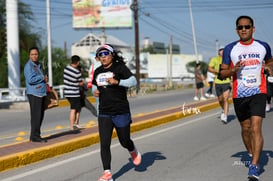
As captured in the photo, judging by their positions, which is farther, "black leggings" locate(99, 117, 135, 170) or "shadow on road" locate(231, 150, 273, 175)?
"shadow on road" locate(231, 150, 273, 175)

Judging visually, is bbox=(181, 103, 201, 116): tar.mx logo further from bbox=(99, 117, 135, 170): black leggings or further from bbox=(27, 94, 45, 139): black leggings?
bbox=(99, 117, 135, 170): black leggings

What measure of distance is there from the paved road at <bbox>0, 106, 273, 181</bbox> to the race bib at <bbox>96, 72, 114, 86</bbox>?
122cm

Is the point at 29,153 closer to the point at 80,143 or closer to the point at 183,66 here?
the point at 80,143

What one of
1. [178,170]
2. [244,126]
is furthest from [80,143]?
[244,126]

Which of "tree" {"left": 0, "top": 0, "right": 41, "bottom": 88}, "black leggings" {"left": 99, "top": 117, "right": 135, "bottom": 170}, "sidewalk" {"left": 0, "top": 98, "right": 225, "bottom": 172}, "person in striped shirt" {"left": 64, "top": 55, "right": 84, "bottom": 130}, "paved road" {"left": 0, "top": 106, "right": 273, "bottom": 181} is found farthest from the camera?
"tree" {"left": 0, "top": 0, "right": 41, "bottom": 88}

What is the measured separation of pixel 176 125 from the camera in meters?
12.2

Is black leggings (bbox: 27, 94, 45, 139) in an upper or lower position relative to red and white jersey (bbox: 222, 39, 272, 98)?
lower

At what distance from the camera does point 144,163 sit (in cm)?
703

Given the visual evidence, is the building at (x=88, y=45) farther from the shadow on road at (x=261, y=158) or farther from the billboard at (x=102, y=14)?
the shadow on road at (x=261, y=158)

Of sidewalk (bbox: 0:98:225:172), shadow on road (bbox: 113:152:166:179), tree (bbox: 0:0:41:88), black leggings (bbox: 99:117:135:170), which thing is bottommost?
shadow on road (bbox: 113:152:166:179)

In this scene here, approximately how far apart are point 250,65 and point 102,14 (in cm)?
5049

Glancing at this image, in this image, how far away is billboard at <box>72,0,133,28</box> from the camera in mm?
53625

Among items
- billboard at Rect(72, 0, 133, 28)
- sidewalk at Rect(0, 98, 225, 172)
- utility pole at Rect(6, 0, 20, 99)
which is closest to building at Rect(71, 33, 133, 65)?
billboard at Rect(72, 0, 133, 28)

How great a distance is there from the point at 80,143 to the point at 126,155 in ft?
3.70
